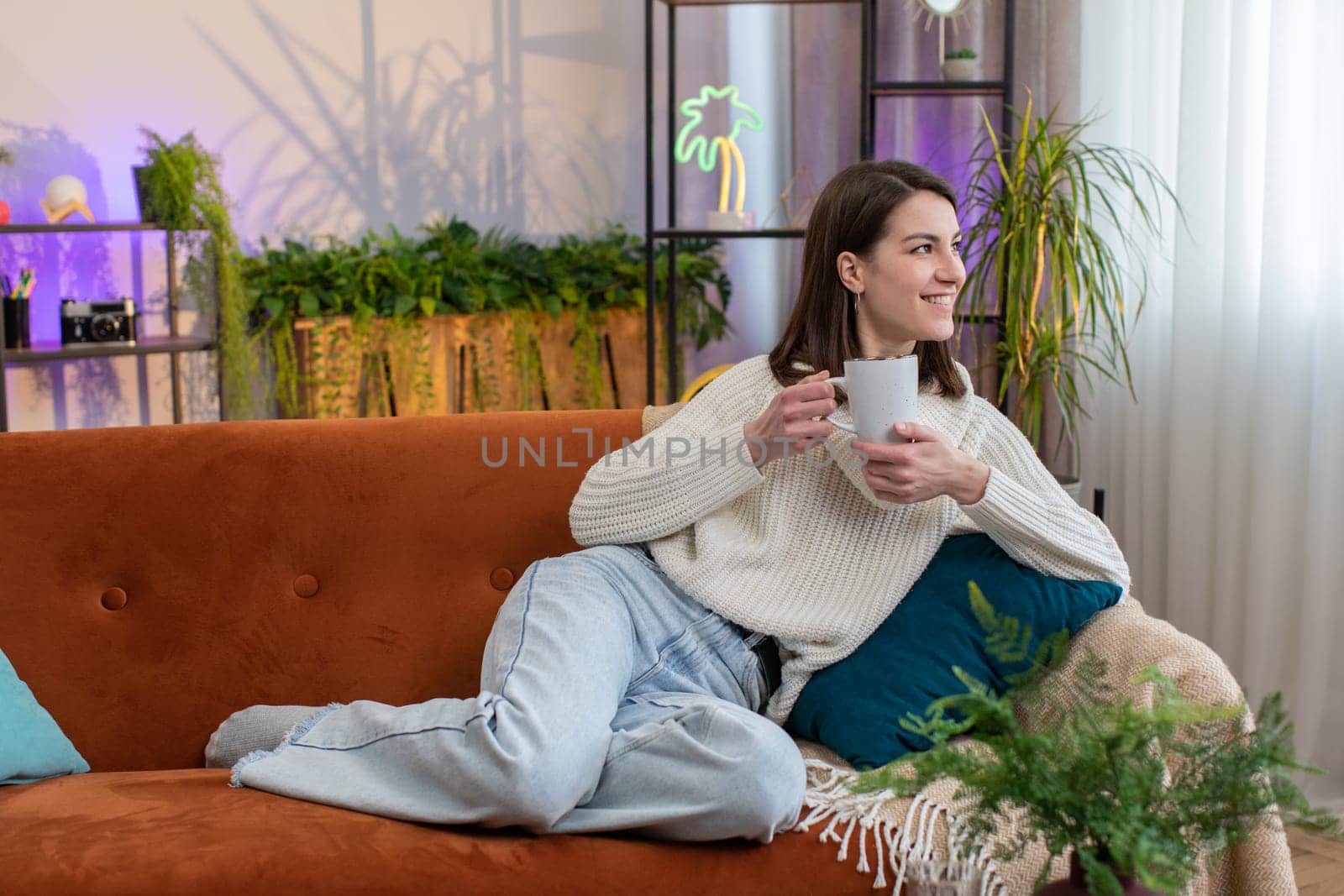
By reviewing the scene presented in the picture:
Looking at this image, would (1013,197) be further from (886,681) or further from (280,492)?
(280,492)

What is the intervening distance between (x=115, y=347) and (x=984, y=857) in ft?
9.17

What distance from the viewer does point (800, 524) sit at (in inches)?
68.6

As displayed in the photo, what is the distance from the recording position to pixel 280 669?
5.62 feet

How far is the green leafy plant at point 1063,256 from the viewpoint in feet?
→ 8.41

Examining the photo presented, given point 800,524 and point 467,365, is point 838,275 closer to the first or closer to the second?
point 800,524

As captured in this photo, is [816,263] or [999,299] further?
[999,299]

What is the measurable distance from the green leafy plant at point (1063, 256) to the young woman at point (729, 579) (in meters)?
0.83

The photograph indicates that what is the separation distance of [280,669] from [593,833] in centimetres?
59

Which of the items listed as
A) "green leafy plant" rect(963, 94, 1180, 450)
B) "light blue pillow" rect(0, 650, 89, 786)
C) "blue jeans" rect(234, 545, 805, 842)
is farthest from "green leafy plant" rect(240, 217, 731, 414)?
"blue jeans" rect(234, 545, 805, 842)

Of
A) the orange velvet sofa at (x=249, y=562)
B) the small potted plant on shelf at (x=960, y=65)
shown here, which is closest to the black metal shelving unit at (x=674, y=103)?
the small potted plant on shelf at (x=960, y=65)

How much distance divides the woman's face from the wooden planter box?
1778mm

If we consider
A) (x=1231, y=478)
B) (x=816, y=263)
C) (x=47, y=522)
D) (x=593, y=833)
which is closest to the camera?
(x=593, y=833)

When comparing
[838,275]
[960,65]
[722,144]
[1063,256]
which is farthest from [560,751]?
[722,144]

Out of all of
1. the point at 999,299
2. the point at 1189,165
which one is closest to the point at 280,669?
the point at 999,299
